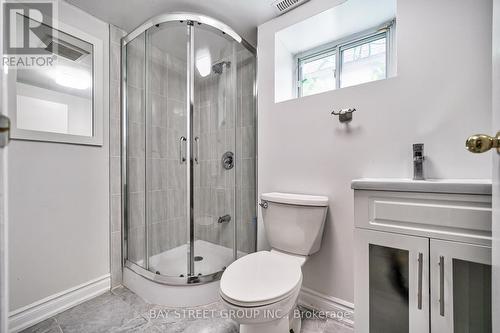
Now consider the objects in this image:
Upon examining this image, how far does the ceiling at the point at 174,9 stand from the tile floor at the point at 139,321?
80.6 inches

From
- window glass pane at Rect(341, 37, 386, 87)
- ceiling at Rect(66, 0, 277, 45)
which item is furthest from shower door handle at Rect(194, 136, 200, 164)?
window glass pane at Rect(341, 37, 386, 87)

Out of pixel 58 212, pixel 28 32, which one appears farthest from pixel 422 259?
pixel 28 32

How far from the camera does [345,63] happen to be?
1.61m

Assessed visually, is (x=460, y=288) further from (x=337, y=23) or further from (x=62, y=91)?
(x=62, y=91)

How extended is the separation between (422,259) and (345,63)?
1.38 metres

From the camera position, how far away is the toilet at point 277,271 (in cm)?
90

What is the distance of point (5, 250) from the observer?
0.46m

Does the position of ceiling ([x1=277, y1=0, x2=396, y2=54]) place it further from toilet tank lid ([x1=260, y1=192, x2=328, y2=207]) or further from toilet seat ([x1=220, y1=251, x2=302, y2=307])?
toilet seat ([x1=220, y1=251, x2=302, y2=307])

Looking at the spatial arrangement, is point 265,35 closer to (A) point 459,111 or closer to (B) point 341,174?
(B) point 341,174

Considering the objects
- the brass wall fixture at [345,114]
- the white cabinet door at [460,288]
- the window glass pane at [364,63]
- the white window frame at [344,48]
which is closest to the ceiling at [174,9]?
the white window frame at [344,48]

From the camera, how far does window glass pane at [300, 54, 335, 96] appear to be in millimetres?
1666

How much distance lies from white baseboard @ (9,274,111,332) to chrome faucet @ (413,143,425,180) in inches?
84.6

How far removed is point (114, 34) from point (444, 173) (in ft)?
7.85

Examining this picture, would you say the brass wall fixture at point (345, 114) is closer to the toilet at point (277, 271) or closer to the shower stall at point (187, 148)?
the toilet at point (277, 271)
